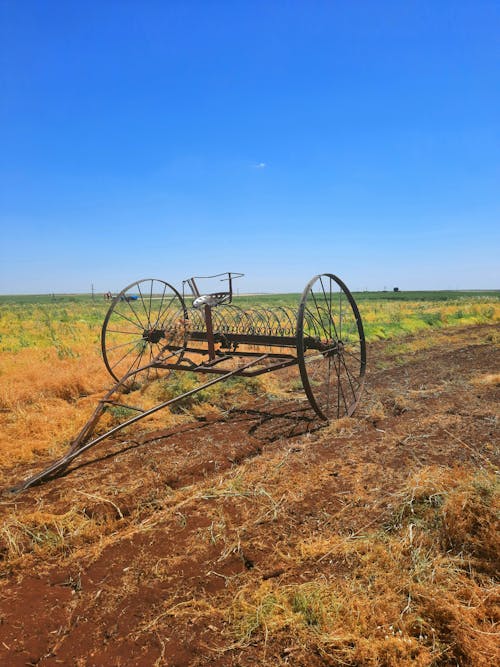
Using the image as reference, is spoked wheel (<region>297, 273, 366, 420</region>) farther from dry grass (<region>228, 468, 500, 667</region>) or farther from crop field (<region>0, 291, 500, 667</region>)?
dry grass (<region>228, 468, 500, 667</region>)

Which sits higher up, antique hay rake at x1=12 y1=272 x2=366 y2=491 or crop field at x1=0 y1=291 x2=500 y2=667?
antique hay rake at x1=12 y1=272 x2=366 y2=491

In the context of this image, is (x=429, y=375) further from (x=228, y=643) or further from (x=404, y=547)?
(x=228, y=643)

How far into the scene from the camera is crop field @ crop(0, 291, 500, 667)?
2.17 m

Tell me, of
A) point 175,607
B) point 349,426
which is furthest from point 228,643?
point 349,426

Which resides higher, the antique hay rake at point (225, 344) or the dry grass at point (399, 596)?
the antique hay rake at point (225, 344)

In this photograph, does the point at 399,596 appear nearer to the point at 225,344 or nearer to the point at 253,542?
the point at 253,542

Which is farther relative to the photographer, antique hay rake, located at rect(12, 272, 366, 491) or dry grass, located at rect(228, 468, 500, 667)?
antique hay rake, located at rect(12, 272, 366, 491)

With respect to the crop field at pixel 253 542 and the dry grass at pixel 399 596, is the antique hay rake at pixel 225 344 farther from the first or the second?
the dry grass at pixel 399 596

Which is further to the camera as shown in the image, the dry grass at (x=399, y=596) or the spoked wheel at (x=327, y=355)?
the spoked wheel at (x=327, y=355)

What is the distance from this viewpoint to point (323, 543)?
2965 mm

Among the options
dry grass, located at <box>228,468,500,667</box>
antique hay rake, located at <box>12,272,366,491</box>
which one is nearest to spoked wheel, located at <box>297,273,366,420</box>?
antique hay rake, located at <box>12,272,366,491</box>

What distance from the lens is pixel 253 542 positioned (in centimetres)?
301

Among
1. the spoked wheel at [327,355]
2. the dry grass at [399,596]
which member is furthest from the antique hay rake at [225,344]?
the dry grass at [399,596]

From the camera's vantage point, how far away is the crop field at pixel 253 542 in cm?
217
